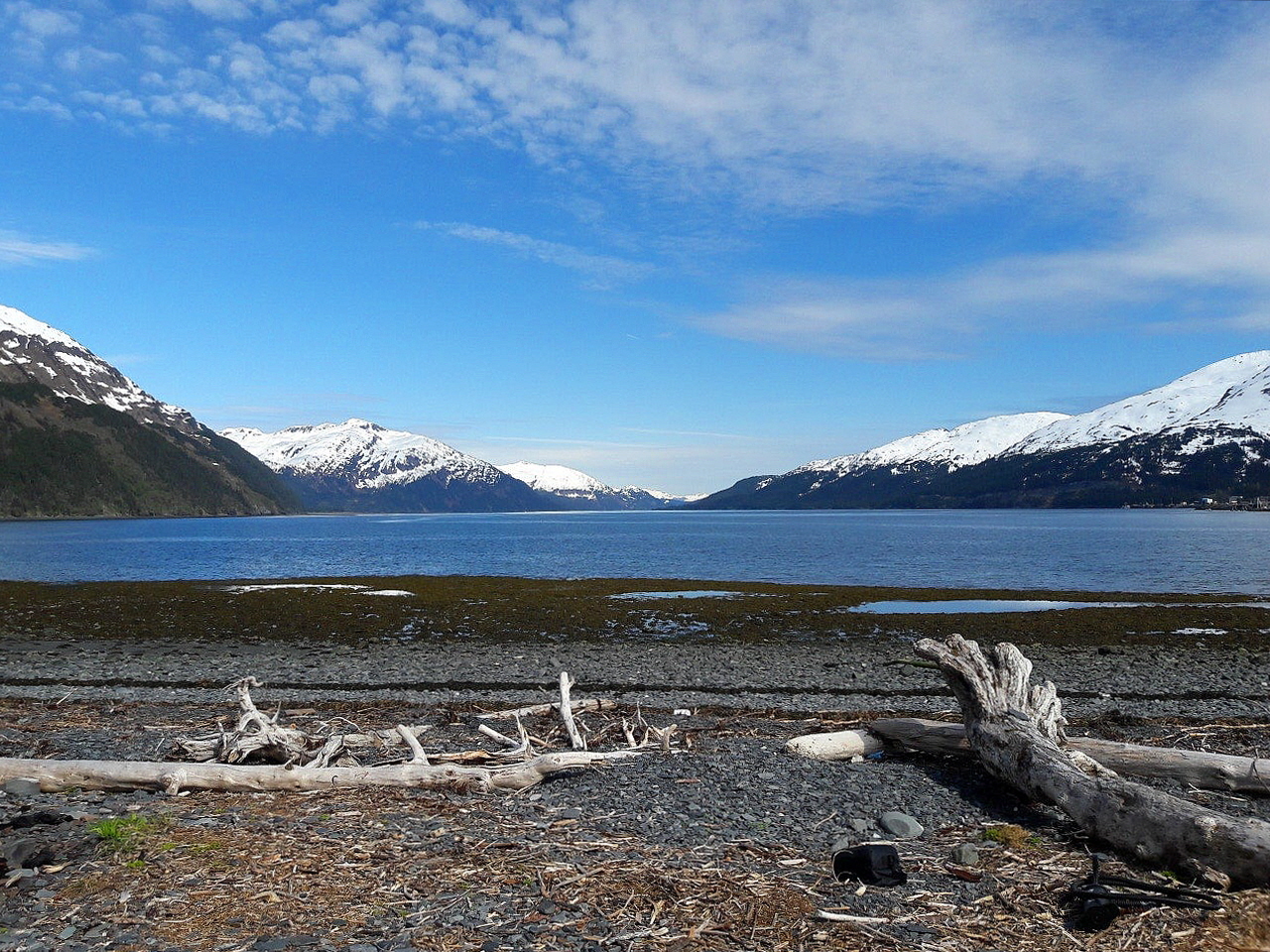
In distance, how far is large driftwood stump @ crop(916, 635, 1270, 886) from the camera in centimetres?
844

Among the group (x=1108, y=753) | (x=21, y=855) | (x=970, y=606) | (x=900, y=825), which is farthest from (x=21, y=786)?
(x=970, y=606)

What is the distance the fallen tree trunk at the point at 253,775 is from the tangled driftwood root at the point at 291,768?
14 mm

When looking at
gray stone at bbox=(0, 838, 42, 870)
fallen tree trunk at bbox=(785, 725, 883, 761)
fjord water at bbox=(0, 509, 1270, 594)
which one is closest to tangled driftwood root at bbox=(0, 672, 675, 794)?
gray stone at bbox=(0, 838, 42, 870)

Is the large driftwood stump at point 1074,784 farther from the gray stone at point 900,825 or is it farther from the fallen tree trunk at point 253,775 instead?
the fallen tree trunk at point 253,775

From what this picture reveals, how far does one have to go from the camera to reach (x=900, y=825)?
33.3 feet

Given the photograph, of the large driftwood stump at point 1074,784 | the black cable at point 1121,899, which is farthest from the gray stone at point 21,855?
the large driftwood stump at point 1074,784

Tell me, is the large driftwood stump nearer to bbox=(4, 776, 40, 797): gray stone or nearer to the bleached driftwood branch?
the bleached driftwood branch

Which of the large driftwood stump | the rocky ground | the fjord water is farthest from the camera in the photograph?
the fjord water

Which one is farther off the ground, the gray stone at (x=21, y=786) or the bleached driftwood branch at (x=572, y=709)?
the gray stone at (x=21, y=786)

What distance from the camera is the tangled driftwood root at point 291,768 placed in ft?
38.2

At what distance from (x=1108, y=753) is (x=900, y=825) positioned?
467cm

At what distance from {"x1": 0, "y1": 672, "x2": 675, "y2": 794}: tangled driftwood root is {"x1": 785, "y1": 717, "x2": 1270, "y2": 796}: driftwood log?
3.46 metres

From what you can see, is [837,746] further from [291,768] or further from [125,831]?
[125,831]

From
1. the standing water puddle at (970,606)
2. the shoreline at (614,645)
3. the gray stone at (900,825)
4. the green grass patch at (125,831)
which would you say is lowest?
the standing water puddle at (970,606)
